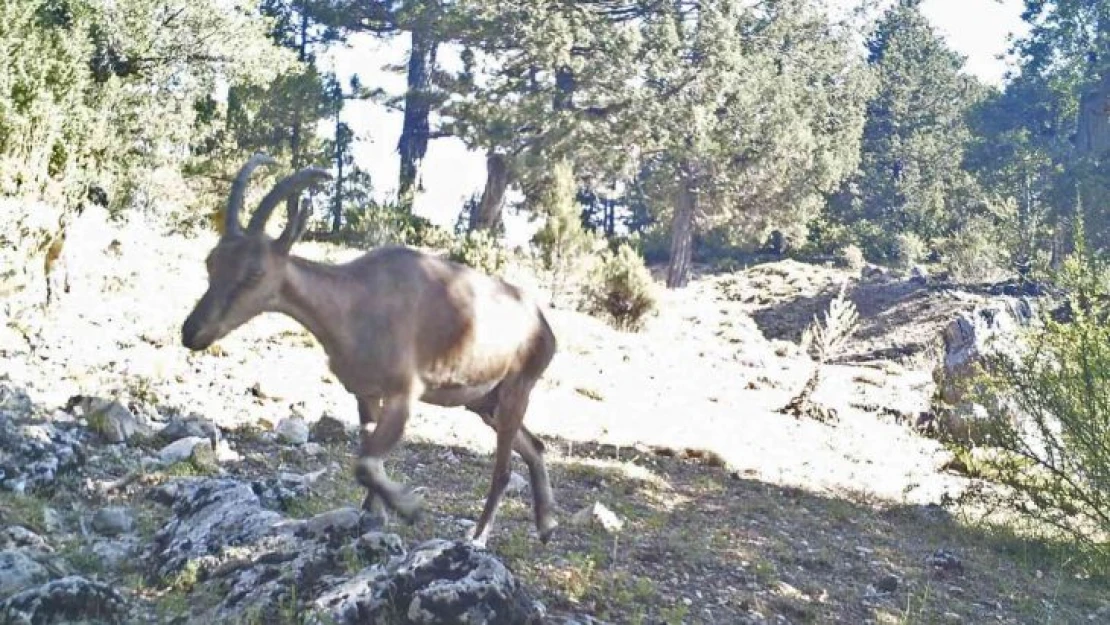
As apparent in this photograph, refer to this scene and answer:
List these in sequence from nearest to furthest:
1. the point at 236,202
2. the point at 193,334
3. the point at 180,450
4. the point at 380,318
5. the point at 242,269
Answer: the point at 193,334 < the point at 242,269 < the point at 236,202 < the point at 380,318 < the point at 180,450

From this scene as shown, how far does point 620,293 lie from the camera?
757 inches

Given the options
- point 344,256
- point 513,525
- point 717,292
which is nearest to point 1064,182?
point 717,292

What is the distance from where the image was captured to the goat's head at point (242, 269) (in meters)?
4.04

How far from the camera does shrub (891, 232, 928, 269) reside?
40719mm

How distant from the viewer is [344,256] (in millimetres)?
19719

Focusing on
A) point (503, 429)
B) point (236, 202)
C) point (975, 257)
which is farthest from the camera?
point (975, 257)

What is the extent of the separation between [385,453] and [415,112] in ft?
88.3

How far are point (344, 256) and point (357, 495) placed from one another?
14012 mm

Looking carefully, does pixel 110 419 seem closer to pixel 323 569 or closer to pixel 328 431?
pixel 328 431

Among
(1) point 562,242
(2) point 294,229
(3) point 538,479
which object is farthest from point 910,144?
(2) point 294,229

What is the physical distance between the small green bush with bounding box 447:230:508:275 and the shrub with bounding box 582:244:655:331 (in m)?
1.80

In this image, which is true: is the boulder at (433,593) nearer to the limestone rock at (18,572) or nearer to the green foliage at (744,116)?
the limestone rock at (18,572)

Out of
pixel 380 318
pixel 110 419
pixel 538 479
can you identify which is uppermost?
pixel 380 318

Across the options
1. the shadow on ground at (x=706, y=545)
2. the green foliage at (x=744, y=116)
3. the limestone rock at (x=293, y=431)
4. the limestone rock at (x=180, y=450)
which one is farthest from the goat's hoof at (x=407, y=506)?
the green foliage at (x=744, y=116)
